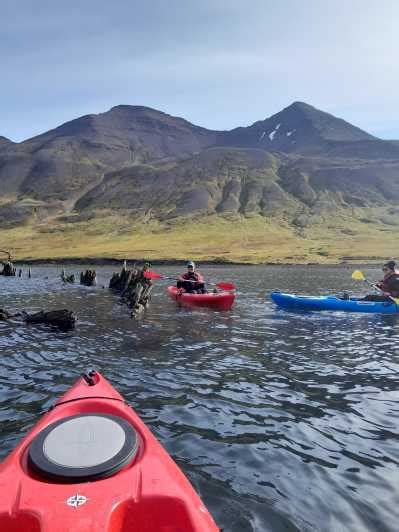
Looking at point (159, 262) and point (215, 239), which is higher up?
point (215, 239)

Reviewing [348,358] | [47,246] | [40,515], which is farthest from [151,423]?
[47,246]

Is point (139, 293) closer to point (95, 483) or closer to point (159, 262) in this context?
point (95, 483)

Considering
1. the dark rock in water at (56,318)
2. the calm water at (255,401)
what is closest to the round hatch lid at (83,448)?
the calm water at (255,401)

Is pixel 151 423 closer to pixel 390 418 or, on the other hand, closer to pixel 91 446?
pixel 91 446

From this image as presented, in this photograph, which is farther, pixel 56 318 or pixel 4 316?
pixel 4 316

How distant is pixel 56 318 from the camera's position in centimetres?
2203

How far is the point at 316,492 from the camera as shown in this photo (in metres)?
7.52

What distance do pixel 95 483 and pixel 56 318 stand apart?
1735cm

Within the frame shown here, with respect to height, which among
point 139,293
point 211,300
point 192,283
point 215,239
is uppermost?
point 215,239

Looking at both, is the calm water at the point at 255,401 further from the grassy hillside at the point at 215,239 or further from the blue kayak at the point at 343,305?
the grassy hillside at the point at 215,239

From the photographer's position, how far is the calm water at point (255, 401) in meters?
7.33

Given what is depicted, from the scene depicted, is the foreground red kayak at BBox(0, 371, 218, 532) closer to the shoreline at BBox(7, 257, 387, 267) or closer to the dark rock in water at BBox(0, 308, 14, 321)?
the dark rock in water at BBox(0, 308, 14, 321)

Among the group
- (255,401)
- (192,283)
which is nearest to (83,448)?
(255,401)

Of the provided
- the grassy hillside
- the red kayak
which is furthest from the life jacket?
the grassy hillside
